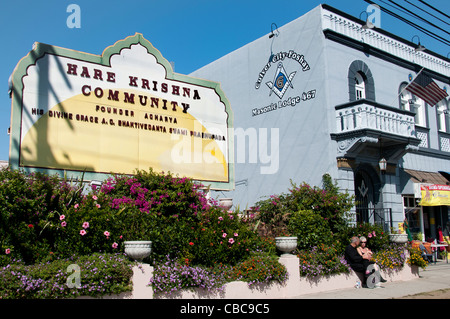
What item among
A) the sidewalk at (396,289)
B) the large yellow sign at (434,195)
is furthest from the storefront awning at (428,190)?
the sidewalk at (396,289)

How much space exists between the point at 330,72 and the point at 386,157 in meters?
4.29

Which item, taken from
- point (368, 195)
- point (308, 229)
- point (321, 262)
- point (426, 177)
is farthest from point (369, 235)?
Answer: point (426, 177)

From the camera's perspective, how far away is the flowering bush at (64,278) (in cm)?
688

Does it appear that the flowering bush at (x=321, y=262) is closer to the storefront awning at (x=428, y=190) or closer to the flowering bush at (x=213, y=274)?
the flowering bush at (x=213, y=274)

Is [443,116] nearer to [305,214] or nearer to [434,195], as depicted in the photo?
[434,195]

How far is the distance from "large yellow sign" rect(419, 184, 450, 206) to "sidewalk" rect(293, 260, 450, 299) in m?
5.40

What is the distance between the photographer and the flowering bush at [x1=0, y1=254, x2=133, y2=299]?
6879mm

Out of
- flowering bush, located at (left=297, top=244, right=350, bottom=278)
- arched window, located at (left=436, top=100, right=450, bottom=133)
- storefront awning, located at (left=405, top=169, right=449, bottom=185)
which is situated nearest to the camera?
flowering bush, located at (left=297, top=244, right=350, bottom=278)

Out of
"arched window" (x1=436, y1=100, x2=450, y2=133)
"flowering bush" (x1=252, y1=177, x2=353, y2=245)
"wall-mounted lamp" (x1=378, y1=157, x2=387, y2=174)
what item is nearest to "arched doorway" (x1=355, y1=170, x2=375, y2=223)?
"wall-mounted lamp" (x1=378, y1=157, x2=387, y2=174)

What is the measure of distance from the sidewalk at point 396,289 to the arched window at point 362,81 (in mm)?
7830

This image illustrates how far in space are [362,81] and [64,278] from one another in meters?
15.3

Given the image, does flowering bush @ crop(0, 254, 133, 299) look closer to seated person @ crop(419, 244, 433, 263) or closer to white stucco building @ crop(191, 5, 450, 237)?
white stucco building @ crop(191, 5, 450, 237)

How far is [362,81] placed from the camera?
61.7 ft

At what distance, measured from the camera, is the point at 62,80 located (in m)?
10.5
